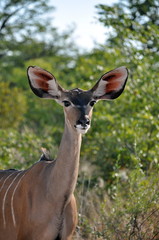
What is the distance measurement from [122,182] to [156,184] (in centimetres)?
160

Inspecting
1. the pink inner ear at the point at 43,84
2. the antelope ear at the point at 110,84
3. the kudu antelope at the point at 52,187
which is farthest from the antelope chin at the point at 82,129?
the pink inner ear at the point at 43,84

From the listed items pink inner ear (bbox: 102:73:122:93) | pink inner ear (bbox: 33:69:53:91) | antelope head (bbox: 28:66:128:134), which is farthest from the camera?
pink inner ear (bbox: 102:73:122:93)

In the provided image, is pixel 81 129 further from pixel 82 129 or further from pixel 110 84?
pixel 110 84

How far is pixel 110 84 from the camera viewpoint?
4.37m

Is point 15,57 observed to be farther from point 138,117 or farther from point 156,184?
point 156,184

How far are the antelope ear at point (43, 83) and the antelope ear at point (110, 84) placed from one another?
0.29 m

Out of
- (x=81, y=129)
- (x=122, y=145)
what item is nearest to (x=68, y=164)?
(x=81, y=129)

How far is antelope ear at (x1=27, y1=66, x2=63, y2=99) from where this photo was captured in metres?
4.20

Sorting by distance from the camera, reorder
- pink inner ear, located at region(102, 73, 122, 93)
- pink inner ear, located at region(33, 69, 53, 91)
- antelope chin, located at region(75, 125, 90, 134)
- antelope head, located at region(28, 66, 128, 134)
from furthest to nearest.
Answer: pink inner ear, located at region(102, 73, 122, 93), pink inner ear, located at region(33, 69, 53, 91), antelope head, located at region(28, 66, 128, 134), antelope chin, located at region(75, 125, 90, 134)

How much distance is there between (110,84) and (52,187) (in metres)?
0.97

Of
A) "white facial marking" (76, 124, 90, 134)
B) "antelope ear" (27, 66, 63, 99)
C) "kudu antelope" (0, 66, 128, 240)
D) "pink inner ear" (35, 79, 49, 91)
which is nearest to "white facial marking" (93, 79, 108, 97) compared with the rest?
"kudu antelope" (0, 66, 128, 240)

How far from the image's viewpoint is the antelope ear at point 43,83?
13.8 feet

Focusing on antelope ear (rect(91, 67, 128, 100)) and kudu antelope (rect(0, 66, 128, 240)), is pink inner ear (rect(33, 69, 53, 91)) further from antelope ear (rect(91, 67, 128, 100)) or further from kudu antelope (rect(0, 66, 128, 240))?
antelope ear (rect(91, 67, 128, 100))

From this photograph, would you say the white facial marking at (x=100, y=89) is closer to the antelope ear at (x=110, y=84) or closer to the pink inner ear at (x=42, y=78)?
the antelope ear at (x=110, y=84)
